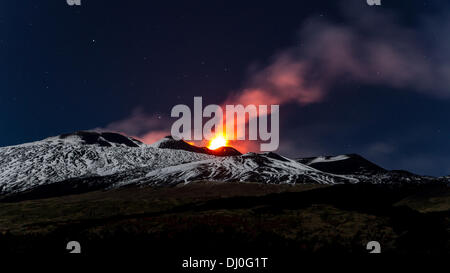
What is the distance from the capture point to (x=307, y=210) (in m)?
42.9

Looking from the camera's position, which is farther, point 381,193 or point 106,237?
point 381,193

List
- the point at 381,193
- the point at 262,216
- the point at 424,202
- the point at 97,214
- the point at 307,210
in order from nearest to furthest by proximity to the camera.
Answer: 1. the point at 262,216
2. the point at 307,210
3. the point at 381,193
4. the point at 97,214
5. the point at 424,202
